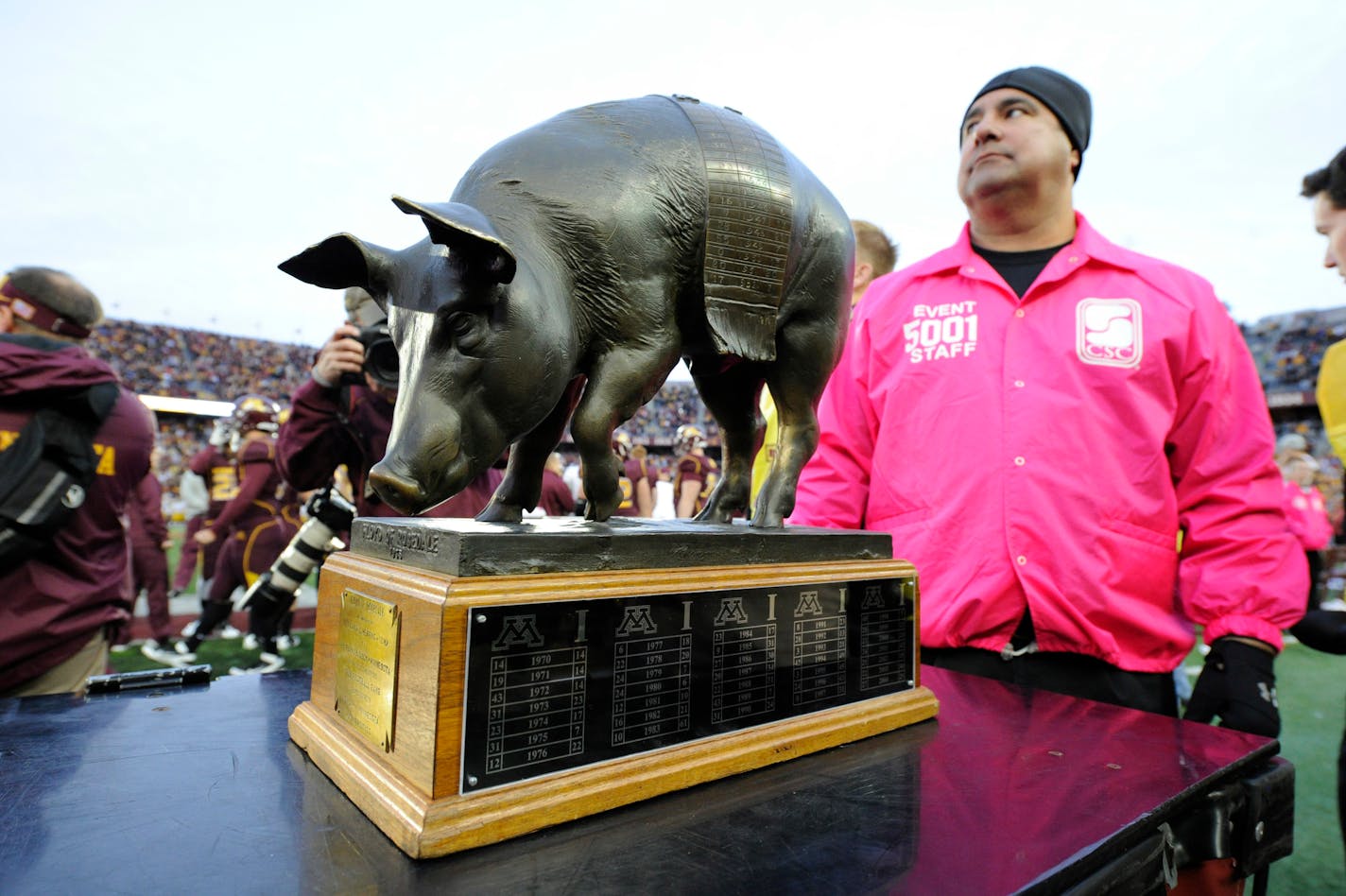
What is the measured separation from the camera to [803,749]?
1195 millimetres

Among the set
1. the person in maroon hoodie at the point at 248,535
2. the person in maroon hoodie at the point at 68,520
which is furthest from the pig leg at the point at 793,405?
the person in maroon hoodie at the point at 248,535

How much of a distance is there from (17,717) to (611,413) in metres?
1.20

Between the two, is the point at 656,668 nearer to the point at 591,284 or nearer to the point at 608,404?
the point at 608,404

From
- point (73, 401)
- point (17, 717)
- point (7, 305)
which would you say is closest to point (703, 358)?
point (17, 717)

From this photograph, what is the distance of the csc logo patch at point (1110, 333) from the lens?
174cm

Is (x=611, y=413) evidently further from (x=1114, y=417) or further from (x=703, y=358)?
(x=1114, y=417)

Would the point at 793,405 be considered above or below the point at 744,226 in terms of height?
below

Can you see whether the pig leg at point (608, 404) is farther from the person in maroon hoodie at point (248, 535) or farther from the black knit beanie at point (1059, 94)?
the person in maroon hoodie at point (248, 535)

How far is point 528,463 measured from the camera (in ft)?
4.07

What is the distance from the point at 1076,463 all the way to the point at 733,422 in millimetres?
864

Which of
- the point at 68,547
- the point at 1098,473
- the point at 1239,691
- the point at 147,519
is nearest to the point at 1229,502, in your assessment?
the point at 1098,473

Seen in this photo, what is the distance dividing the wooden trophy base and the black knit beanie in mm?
1373

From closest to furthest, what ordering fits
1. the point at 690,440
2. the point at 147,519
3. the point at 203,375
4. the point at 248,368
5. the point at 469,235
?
the point at 469,235
the point at 147,519
the point at 690,440
the point at 203,375
the point at 248,368

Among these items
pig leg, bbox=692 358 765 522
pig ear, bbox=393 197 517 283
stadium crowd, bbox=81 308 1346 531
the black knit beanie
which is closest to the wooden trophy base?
pig leg, bbox=692 358 765 522
